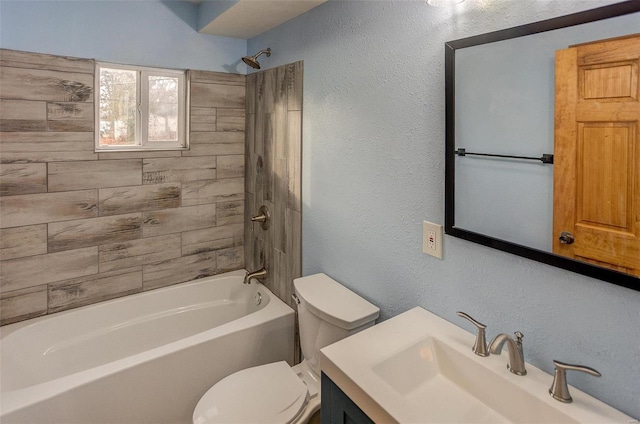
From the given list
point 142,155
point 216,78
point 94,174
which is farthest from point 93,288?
point 216,78

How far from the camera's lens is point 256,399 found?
1684mm

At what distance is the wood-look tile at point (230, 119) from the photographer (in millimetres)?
2807

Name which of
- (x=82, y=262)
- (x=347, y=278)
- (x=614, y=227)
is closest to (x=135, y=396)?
(x=82, y=262)

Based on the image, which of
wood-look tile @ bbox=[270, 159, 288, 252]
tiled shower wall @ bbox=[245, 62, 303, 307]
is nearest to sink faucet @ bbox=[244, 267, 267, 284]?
Answer: tiled shower wall @ bbox=[245, 62, 303, 307]

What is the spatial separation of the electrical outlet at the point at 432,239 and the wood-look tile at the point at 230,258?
1.85 meters

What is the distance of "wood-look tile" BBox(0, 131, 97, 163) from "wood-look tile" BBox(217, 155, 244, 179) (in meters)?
0.81

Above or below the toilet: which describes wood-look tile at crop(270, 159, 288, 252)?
above

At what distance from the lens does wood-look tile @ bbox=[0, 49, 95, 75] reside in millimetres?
2055

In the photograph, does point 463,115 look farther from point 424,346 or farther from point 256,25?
point 256,25

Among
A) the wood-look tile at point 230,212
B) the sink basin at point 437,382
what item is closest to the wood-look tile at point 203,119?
the wood-look tile at point 230,212

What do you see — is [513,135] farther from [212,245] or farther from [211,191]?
[212,245]

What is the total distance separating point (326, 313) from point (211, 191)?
5.09ft

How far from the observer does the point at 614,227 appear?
97 centimetres

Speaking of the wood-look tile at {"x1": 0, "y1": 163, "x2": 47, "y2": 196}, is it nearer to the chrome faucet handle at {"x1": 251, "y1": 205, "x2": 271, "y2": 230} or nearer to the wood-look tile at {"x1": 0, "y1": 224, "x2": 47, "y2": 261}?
the wood-look tile at {"x1": 0, "y1": 224, "x2": 47, "y2": 261}
